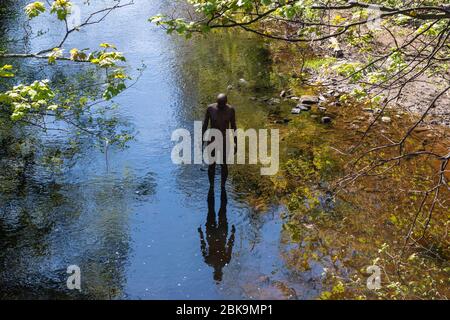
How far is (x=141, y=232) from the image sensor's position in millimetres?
8570

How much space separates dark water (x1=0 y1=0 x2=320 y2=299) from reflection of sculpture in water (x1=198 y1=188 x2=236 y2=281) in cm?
2

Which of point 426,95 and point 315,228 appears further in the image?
point 426,95

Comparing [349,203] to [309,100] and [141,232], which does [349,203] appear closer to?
[141,232]

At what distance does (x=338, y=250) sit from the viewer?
8.34m

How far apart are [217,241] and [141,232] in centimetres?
134

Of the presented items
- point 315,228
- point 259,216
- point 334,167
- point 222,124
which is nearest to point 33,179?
point 222,124

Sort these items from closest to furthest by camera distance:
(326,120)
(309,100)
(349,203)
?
(349,203)
(326,120)
(309,100)

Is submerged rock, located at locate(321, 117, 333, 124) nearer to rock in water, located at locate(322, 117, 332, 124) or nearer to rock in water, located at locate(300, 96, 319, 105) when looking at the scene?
rock in water, located at locate(322, 117, 332, 124)

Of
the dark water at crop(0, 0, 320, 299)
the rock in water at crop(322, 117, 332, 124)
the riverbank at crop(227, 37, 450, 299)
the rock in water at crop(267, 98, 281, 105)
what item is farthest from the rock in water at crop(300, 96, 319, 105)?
the dark water at crop(0, 0, 320, 299)

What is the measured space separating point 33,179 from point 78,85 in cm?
495

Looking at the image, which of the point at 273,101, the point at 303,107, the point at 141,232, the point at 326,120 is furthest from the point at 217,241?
the point at 273,101
